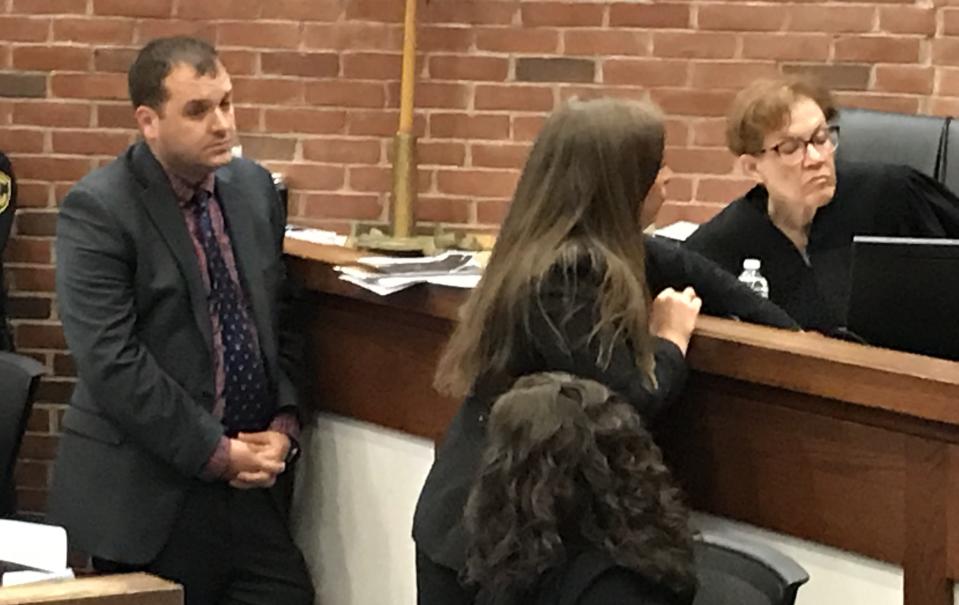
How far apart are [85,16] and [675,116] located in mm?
1598

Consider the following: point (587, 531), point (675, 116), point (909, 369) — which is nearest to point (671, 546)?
point (587, 531)

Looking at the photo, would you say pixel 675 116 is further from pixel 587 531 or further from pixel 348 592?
pixel 587 531

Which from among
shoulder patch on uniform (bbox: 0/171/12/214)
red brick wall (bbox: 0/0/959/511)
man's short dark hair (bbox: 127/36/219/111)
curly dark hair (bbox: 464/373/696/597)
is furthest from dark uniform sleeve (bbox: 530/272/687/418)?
shoulder patch on uniform (bbox: 0/171/12/214)

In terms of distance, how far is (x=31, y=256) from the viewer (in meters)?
4.10

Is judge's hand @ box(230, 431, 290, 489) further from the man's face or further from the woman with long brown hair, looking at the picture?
the woman with long brown hair

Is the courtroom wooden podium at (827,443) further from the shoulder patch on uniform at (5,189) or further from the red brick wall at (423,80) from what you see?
the shoulder patch on uniform at (5,189)

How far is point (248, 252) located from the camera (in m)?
2.89

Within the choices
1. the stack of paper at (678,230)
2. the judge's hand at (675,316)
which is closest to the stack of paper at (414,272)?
the judge's hand at (675,316)

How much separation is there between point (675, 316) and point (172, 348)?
1015mm

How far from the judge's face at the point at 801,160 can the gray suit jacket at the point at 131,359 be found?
106 centimetres

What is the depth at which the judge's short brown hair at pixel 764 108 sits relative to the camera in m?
3.08

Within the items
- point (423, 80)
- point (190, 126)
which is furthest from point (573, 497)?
point (423, 80)

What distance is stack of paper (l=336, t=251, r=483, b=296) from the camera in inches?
106

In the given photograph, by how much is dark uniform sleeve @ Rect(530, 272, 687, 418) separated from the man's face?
0.94 m
